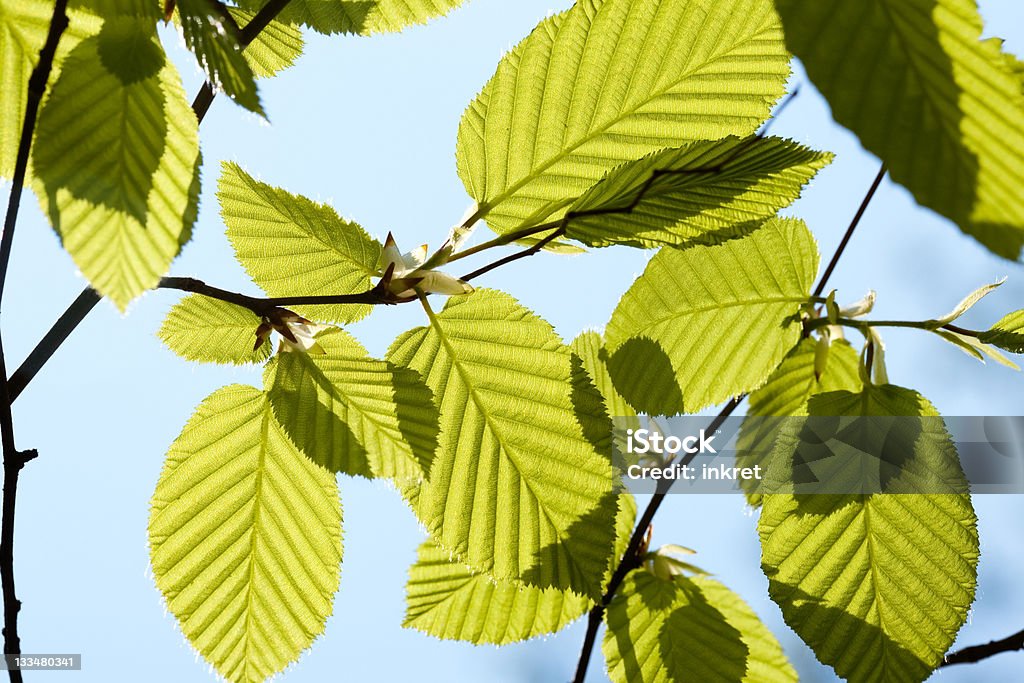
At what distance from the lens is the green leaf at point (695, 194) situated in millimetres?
406

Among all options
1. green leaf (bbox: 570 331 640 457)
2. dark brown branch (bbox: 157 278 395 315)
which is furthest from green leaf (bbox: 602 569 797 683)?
dark brown branch (bbox: 157 278 395 315)

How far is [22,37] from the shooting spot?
0.36 meters

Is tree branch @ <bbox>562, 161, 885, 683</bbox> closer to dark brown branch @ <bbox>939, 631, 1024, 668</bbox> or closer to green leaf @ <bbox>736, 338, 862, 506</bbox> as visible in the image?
green leaf @ <bbox>736, 338, 862, 506</bbox>

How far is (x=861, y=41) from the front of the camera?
8.7 inches

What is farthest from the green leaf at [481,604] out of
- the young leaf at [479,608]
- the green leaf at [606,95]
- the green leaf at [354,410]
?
the green leaf at [606,95]

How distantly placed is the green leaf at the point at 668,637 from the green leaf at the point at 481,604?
0.10 ft

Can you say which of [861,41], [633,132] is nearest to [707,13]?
[633,132]

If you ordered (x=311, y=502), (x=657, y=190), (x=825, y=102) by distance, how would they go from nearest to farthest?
(x=825, y=102) → (x=657, y=190) → (x=311, y=502)

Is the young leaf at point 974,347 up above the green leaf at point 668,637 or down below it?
above

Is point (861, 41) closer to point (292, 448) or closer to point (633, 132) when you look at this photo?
point (633, 132)

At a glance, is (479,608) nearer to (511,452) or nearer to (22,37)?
(511,452)

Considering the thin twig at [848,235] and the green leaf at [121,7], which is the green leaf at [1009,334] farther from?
the green leaf at [121,7]

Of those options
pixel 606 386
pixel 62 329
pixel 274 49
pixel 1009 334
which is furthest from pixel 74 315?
pixel 1009 334

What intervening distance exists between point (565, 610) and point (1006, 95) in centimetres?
58
